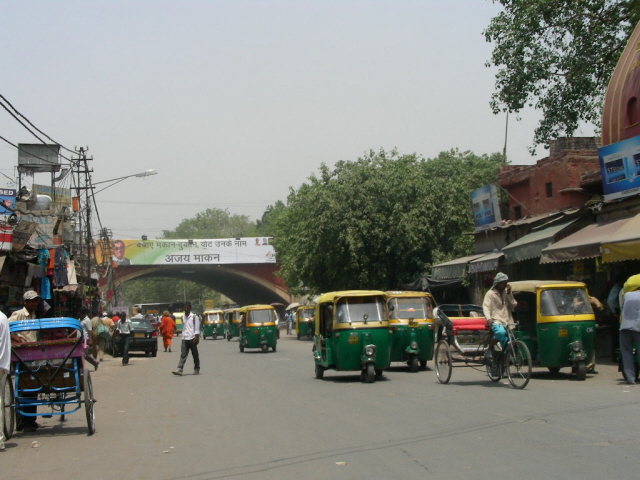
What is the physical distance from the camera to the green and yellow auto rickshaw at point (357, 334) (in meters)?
15.7

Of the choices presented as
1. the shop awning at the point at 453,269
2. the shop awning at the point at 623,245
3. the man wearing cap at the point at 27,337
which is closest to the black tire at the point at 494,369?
the shop awning at the point at 623,245

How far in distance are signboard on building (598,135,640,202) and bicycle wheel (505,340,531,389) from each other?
8301 mm

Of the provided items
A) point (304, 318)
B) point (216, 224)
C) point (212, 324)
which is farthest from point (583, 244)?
point (216, 224)

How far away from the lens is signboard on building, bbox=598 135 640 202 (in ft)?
61.9

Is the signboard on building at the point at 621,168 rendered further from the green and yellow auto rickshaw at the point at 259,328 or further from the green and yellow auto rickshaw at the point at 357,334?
the green and yellow auto rickshaw at the point at 259,328

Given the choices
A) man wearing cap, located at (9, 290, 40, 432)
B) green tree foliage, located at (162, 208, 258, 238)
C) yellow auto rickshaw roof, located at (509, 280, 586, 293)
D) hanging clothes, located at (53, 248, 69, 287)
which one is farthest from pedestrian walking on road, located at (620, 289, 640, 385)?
green tree foliage, located at (162, 208, 258, 238)

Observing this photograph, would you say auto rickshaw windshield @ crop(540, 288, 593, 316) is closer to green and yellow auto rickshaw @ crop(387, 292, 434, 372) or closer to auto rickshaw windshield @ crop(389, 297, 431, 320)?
green and yellow auto rickshaw @ crop(387, 292, 434, 372)

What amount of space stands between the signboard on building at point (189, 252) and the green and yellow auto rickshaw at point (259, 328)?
128ft

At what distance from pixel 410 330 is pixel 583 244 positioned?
4615 mm

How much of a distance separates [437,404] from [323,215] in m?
27.9

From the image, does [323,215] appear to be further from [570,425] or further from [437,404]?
[570,425]

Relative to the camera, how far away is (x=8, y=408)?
30.5ft

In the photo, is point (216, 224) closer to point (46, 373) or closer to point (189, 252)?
point (189, 252)

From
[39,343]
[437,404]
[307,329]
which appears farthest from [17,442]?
[307,329]
